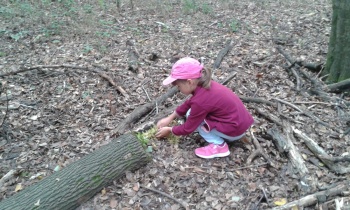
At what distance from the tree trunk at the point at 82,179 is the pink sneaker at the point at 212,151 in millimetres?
679

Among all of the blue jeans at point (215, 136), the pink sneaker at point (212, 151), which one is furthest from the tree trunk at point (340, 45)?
the pink sneaker at point (212, 151)

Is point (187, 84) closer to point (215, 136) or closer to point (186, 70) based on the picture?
point (186, 70)

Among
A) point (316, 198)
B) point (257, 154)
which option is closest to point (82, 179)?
point (257, 154)

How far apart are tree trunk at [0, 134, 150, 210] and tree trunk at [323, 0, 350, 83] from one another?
4.01m

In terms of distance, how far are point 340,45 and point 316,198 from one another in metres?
3.45

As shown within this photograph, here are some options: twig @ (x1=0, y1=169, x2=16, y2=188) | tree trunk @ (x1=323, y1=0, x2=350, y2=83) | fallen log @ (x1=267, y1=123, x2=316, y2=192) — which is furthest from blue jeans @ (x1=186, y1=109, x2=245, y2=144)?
tree trunk @ (x1=323, y1=0, x2=350, y2=83)

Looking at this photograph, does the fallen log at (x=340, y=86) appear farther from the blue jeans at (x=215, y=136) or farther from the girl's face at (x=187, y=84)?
the girl's face at (x=187, y=84)

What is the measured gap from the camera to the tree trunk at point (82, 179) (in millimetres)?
2867

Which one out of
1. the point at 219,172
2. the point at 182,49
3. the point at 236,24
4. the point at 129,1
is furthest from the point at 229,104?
the point at 129,1

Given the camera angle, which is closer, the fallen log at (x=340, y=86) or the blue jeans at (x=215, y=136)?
the blue jeans at (x=215, y=136)

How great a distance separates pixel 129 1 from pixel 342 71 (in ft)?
24.0

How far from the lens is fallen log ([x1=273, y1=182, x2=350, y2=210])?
296 centimetres

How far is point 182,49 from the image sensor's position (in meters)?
6.81

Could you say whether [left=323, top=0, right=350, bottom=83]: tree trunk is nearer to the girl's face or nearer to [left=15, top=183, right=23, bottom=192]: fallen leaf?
the girl's face
